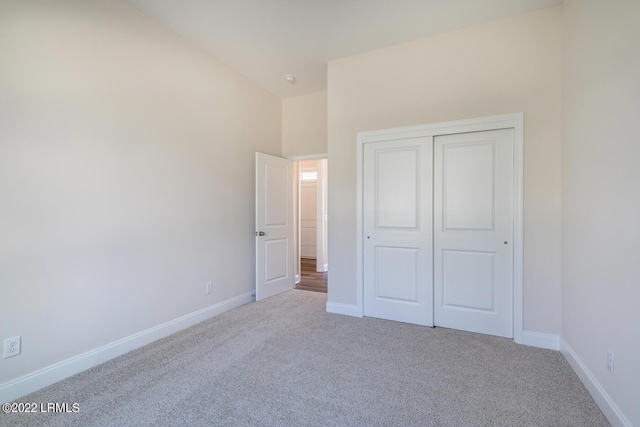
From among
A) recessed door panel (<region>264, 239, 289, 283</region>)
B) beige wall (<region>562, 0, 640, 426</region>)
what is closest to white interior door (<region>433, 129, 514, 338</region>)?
beige wall (<region>562, 0, 640, 426</region>)

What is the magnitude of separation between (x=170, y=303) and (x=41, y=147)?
5.53 ft

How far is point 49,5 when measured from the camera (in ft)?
6.63

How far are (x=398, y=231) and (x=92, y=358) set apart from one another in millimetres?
2943

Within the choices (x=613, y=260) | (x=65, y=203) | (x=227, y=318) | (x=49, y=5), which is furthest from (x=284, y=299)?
(x=49, y=5)

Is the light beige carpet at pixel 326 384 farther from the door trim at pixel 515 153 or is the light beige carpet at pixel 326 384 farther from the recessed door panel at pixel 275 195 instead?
the recessed door panel at pixel 275 195

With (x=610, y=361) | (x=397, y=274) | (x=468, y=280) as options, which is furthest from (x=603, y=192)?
(x=397, y=274)

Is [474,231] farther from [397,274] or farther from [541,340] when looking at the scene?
[541,340]

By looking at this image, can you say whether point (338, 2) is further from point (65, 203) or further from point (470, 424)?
point (470, 424)

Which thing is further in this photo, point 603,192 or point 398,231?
point 398,231

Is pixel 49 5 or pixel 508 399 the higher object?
pixel 49 5

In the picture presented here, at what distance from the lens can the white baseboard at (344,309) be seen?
11.0 feet

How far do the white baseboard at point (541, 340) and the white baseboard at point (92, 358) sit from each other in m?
3.18

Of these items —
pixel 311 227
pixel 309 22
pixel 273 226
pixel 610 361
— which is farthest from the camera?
pixel 311 227

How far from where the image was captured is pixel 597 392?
1778 millimetres
